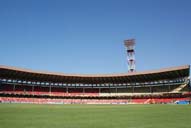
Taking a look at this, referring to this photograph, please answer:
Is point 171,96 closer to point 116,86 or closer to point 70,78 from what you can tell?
point 116,86

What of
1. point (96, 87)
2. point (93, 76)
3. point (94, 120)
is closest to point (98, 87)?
point (96, 87)

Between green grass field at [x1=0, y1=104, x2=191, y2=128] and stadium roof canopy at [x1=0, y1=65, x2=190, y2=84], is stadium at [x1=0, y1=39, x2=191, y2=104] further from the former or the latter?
green grass field at [x1=0, y1=104, x2=191, y2=128]

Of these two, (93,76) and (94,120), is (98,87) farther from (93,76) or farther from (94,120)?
(94,120)

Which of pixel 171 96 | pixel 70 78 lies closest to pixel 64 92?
pixel 70 78

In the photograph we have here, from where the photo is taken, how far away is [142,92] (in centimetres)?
8956

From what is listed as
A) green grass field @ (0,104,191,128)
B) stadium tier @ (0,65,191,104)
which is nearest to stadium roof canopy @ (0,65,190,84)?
stadium tier @ (0,65,191,104)

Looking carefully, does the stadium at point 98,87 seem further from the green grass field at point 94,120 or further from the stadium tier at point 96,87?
the green grass field at point 94,120

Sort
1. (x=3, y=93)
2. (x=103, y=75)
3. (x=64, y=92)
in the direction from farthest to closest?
(x=64, y=92) → (x=103, y=75) → (x=3, y=93)

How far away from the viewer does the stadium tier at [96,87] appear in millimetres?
80062

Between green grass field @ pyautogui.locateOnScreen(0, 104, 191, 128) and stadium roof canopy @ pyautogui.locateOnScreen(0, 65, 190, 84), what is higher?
stadium roof canopy @ pyautogui.locateOnScreen(0, 65, 190, 84)

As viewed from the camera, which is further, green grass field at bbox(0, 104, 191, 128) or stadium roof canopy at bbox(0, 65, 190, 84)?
stadium roof canopy at bbox(0, 65, 190, 84)

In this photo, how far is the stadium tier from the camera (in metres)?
80.1

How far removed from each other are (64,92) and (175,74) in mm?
39410

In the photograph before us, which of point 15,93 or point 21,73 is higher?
point 21,73
